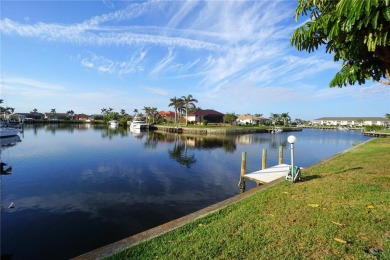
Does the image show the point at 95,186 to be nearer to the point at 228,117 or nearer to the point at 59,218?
the point at 59,218

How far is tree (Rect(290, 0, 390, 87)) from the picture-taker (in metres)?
3.55

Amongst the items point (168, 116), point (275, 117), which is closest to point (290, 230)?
point (168, 116)

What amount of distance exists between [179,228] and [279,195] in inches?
159

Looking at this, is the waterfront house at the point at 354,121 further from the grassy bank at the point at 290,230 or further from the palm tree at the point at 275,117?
the grassy bank at the point at 290,230

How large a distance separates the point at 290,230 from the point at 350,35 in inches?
168

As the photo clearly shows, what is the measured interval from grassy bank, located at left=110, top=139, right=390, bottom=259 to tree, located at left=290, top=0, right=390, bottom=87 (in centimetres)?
333

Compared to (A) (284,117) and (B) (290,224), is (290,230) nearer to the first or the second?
(B) (290,224)

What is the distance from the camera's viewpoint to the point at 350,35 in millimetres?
4730

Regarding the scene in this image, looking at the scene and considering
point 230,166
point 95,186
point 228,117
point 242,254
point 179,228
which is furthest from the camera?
point 228,117

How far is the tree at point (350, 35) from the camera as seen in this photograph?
3.55 m

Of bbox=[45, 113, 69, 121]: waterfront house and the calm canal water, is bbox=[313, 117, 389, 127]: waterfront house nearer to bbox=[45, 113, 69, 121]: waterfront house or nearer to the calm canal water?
the calm canal water

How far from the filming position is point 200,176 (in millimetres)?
18594

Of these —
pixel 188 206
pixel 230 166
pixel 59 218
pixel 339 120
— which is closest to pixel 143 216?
pixel 188 206

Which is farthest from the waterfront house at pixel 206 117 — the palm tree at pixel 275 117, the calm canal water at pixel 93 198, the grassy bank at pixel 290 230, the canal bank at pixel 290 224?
the grassy bank at pixel 290 230
